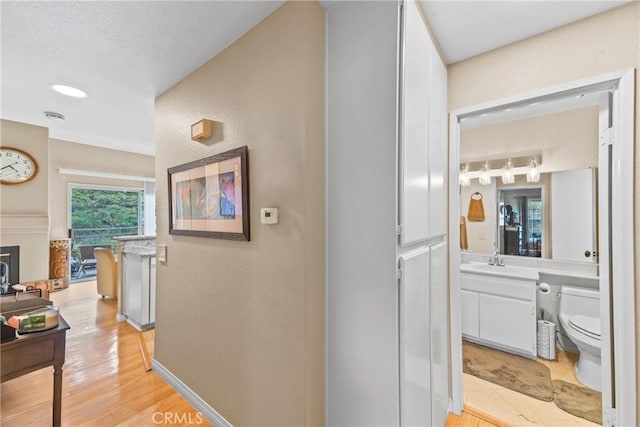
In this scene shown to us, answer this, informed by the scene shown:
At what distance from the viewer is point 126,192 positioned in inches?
221

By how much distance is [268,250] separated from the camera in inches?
57.9

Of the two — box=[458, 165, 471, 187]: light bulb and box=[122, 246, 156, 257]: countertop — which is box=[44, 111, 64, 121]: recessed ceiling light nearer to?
box=[122, 246, 156, 257]: countertop

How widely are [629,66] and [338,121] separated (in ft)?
4.89

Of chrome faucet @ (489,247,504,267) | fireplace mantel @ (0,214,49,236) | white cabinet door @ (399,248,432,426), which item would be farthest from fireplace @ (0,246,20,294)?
chrome faucet @ (489,247,504,267)

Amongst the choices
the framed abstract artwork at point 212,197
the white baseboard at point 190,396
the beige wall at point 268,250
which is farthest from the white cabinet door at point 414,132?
the white baseboard at point 190,396

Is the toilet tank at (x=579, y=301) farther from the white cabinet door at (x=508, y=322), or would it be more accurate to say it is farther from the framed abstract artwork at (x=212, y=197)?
the framed abstract artwork at (x=212, y=197)

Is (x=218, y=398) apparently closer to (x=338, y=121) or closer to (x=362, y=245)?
(x=362, y=245)

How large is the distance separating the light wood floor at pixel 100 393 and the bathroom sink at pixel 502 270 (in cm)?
275

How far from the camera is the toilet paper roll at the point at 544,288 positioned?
2734 millimetres

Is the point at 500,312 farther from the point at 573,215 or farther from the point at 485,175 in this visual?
the point at 485,175

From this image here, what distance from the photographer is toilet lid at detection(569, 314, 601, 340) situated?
215 cm

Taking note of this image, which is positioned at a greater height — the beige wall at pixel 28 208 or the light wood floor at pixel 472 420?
the beige wall at pixel 28 208

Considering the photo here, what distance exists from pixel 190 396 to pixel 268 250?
1.39 meters

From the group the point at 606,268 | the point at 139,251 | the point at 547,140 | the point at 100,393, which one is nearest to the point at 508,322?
the point at 606,268
